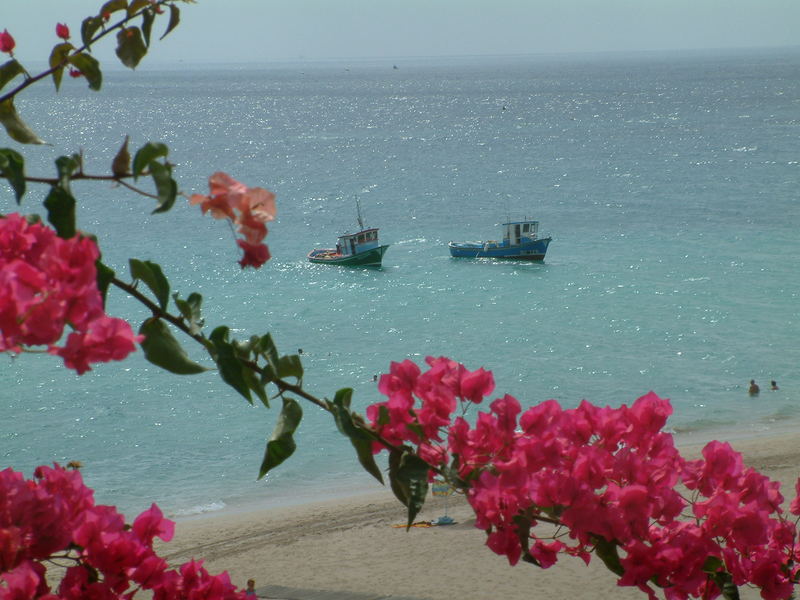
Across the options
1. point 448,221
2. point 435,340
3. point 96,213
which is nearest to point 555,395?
point 435,340

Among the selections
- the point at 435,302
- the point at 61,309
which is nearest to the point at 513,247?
the point at 435,302

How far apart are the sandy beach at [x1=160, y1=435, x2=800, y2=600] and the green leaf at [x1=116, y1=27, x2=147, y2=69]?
9.10 metres

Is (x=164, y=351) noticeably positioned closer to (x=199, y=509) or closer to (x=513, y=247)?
(x=199, y=509)

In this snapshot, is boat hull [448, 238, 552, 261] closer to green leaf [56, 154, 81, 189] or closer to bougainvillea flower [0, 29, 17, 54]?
bougainvillea flower [0, 29, 17, 54]

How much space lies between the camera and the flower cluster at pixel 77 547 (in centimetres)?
128

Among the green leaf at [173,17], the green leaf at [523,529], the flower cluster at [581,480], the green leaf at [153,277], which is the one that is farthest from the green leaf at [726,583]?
the green leaf at [173,17]

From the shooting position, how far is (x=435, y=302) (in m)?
30.4

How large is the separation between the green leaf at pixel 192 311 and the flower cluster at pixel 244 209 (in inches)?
7.6

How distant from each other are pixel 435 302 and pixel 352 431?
2909cm

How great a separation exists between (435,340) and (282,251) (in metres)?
13.1

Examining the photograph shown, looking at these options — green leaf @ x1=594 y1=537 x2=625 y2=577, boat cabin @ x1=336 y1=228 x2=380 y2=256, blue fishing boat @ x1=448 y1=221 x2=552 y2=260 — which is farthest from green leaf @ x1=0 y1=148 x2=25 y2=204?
blue fishing boat @ x1=448 y1=221 x2=552 y2=260

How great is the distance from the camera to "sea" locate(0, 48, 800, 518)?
778 inches

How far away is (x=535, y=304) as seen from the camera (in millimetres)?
30141

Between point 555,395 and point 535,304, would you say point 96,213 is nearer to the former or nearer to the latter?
point 535,304
